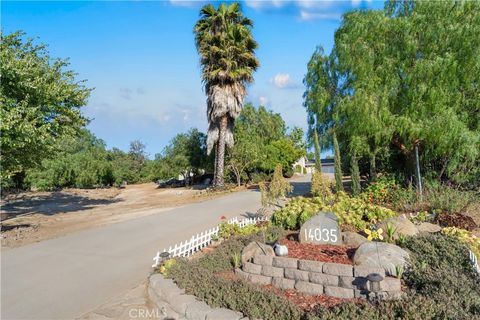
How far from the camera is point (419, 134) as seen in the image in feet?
41.0

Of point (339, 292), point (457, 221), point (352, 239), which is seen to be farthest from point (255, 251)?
point (457, 221)

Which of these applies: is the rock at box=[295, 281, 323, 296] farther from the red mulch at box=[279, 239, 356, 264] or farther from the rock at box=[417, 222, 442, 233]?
the rock at box=[417, 222, 442, 233]

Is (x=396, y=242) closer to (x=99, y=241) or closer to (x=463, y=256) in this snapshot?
(x=463, y=256)

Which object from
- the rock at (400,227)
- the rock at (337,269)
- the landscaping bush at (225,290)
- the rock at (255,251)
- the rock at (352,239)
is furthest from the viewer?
the rock at (400,227)

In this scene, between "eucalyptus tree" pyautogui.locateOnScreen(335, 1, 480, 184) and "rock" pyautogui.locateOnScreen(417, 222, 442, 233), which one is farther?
"eucalyptus tree" pyautogui.locateOnScreen(335, 1, 480, 184)

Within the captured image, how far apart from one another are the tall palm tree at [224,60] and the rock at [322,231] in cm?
1620

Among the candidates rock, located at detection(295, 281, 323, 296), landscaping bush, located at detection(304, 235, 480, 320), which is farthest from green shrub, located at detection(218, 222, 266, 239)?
landscaping bush, located at detection(304, 235, 480, 320)

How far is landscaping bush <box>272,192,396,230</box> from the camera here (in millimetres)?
8257

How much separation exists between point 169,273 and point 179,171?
81.3 ft

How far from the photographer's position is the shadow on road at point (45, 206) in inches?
663

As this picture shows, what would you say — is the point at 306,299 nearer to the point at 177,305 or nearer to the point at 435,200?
the point at 177,305

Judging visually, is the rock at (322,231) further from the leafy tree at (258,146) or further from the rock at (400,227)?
the leafy tree at (258,146)

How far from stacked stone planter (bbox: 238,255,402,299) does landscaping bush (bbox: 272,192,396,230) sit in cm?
277

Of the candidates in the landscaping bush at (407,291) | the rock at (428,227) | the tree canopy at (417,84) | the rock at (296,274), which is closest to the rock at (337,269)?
the rock at (296,274)
